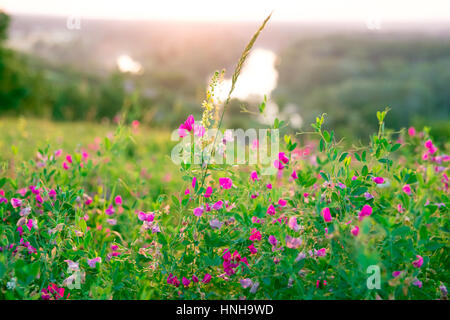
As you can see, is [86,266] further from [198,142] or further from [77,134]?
[77,134]

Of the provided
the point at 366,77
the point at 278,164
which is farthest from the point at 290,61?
the point at 278,164

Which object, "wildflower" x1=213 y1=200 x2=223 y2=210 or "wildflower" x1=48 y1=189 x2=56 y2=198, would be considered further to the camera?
"wildflower" x1=48 y1=189 x2=56 y2=198

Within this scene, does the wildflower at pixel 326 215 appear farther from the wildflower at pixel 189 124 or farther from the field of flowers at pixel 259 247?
the wildflower at pixel 189 124

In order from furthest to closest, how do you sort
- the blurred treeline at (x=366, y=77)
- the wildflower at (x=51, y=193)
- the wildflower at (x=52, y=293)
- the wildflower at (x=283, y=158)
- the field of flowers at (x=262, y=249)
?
the blurred treeline at (x=366, y=77)
the wildflower at (x=51, y=193)
the wildflower at (x=283, y=158)
the wildflower at (x=52, y=293)
the field of flowers at (x=262, y=249)

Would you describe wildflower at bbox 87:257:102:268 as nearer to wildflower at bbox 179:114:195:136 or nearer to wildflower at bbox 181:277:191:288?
wildflower at bbox 181:277:191:288

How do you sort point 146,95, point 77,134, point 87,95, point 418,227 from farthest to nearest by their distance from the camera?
point 146,95, point 87,95, point 77,134, point 418,227

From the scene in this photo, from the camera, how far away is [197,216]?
5.16ft

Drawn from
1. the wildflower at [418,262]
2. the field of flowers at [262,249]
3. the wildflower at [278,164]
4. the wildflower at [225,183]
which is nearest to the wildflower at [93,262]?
the field of flowers at [262,249]

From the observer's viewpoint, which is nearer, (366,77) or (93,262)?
(93,262)

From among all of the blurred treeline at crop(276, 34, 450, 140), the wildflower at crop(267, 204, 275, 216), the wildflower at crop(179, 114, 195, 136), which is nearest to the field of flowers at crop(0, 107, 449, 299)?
the wildflower at crop(267, 204, 275, 216)

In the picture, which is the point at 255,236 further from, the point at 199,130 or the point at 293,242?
the point at 199,130

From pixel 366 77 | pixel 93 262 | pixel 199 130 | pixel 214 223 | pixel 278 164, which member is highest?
pixel 366 77

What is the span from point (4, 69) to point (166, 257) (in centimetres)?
989
